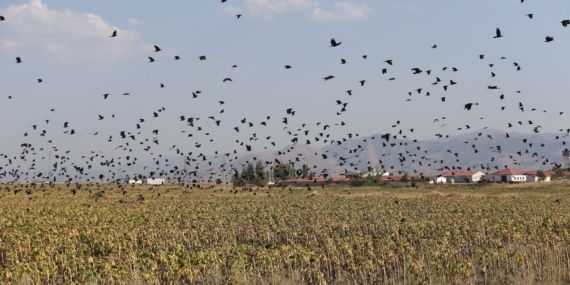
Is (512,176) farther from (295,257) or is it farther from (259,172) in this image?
(295,257)

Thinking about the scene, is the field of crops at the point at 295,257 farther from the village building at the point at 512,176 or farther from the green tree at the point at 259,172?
the village building at the point at 512,176

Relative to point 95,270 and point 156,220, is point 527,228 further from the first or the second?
point 156,220

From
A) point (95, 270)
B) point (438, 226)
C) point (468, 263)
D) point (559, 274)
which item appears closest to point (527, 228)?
point (438, 226)

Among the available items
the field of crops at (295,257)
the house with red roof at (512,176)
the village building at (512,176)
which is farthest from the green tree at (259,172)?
the field of crops at (295,257)

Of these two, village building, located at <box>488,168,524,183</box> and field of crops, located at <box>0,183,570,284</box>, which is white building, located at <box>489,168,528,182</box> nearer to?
village building, located at <box>488,168,524,183</box>

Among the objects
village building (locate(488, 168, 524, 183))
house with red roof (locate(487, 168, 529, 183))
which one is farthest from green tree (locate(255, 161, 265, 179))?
house with red roof (locate(487, 168, 529, 183))

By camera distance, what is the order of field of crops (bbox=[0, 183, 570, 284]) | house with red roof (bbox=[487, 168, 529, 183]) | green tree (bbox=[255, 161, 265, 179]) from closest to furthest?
field of crops (bbox=[0, 183, 570, 284]) < green tree (bbox=[255, 161, 265, 179]) < house with red roof (bbox=[487, 168, 529, 183])

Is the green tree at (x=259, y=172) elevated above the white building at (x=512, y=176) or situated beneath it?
elevated above

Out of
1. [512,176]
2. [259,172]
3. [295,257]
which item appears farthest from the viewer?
[512,176]

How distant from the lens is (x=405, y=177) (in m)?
170

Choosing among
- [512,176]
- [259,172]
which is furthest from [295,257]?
[512,176]

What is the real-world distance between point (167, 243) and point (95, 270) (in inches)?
404

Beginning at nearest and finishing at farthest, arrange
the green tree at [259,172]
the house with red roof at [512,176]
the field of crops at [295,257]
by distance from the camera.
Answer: the field of crops at [295,257] → the green tree at [259,172] → the house with red roof at [512,176]

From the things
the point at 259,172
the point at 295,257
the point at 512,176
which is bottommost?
the point at 295,257
